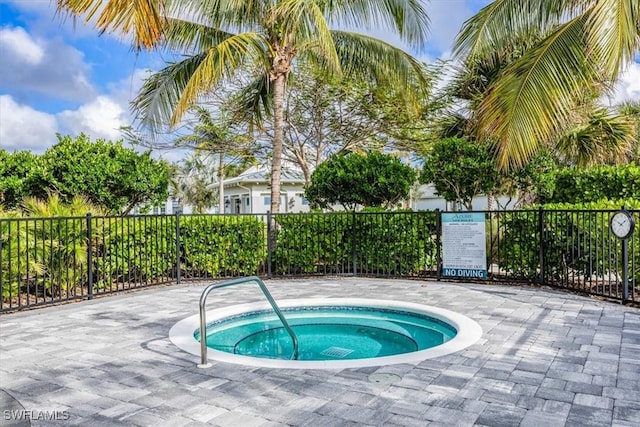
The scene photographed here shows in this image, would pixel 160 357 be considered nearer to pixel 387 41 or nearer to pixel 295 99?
pixel 387 41

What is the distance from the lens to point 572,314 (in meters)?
5.36

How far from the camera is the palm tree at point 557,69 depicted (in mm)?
5578

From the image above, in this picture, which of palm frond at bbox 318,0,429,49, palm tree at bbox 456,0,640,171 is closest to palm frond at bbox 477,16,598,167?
palm tree at bbox 456,0,640,171

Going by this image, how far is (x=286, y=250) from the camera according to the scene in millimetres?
9203

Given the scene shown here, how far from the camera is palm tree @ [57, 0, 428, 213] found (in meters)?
8.34

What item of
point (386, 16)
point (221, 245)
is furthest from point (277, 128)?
point (386, 16)

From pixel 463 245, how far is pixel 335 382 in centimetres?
553

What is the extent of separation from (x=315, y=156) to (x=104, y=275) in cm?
1078

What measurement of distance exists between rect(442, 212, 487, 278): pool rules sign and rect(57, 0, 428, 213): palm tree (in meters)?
3.71

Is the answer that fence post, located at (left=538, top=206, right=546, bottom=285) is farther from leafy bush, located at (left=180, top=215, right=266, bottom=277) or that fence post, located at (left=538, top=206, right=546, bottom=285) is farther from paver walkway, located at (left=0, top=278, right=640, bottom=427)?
leafy bush, located at (left=180, top=215, right=266, bottom=277)

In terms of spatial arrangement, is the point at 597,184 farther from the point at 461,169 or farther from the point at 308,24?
the point at 308,24

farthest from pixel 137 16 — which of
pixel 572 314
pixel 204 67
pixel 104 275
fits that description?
pixel 572 314

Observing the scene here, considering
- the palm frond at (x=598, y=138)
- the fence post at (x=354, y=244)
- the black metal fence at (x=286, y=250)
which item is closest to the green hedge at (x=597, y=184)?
the palm frond at (x=598, y=138)

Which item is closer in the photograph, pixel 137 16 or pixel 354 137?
pixel 137 16
